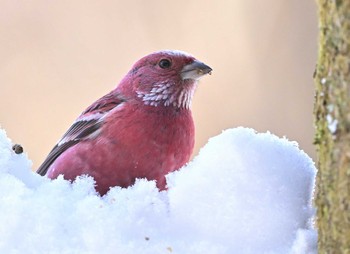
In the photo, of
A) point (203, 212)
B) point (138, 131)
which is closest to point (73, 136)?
point (138, 131)

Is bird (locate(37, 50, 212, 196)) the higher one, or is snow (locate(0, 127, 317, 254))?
bird (locate(37, 50, 212, 196))

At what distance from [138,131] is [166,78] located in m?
0.50

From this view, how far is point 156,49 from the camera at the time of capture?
19.6 feet

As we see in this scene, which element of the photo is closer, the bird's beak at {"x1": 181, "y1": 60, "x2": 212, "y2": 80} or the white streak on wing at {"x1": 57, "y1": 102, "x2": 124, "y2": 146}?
the white streak on wing at {"x1": 57, "y1": 102, "x2": 124, "y2": 146}

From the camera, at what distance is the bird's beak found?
9.98ft

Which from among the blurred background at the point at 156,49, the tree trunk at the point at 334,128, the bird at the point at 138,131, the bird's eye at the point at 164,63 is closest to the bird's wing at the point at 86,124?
the bird at the point at 138,131

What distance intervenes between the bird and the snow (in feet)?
2.59

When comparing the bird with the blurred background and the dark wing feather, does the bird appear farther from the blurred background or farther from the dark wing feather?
the blurred background

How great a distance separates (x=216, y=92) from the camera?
601 centimetres

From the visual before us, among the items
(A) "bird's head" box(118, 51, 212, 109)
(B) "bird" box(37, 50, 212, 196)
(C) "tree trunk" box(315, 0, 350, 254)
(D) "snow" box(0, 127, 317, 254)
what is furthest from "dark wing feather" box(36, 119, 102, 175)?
(C) "tree trunk" box(315, 0, 350, 254)

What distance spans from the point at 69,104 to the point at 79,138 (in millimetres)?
3007

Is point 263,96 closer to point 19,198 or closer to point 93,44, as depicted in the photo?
point 93,44

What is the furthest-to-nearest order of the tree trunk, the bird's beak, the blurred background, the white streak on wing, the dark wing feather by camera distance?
the blurred background, the bird's beak, the dark wing feather, the white streak on wing, the tree trunk

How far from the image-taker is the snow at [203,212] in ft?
4.46
